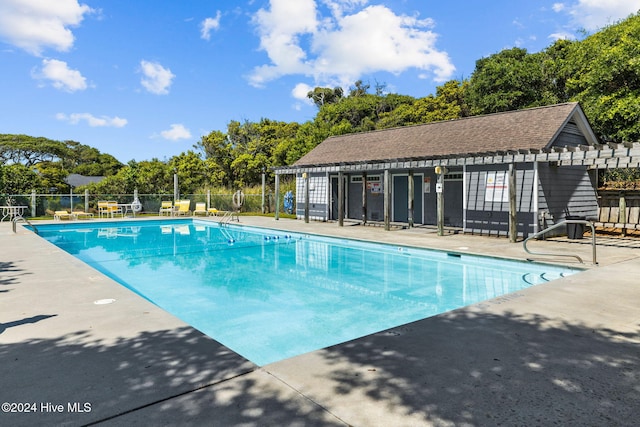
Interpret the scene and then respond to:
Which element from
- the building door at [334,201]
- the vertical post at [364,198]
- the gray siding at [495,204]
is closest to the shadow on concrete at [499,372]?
the gray siding at [495,204]

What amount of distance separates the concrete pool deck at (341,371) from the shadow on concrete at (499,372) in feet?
0.04

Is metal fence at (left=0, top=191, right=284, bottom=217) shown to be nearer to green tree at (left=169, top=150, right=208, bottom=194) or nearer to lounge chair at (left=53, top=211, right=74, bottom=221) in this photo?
lounge chair at (left=53, top=211, right=74, bottom=221)

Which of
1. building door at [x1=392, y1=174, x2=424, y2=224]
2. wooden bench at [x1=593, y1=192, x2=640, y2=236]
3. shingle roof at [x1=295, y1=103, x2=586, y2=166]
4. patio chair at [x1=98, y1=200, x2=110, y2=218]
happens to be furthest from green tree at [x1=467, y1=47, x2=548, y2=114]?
patio chair at [x1=98, y1=200, x2=110, y2=218]

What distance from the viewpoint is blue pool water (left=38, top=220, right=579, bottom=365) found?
5602 millimetres

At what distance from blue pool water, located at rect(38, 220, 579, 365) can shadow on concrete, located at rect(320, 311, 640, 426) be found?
5.32ft

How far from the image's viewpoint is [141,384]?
2.80 metres

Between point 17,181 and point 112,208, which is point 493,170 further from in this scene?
point 17,181

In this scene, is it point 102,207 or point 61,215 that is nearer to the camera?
point 61,215

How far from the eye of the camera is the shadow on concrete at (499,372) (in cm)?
243

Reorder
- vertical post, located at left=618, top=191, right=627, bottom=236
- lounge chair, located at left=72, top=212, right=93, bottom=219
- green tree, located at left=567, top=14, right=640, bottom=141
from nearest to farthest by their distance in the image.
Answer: vertical post, located at left=618, top=191, right=627, bottom=236, green tree, located at left=567, top=14, right=640, bottom=141, lounge chair, located at left=72, top=212, right=93, bottom=219

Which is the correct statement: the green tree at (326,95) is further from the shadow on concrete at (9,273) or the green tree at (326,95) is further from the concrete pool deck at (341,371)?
the concrete pool deck at (341,371)

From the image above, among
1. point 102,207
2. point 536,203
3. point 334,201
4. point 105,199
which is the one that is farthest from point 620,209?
point 105,199

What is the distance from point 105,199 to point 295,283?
20.0 metres

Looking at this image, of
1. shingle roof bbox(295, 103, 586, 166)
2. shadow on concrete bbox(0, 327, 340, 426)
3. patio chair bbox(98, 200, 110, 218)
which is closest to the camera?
shadow on concrete bbox(0, 327, 340, 426)
